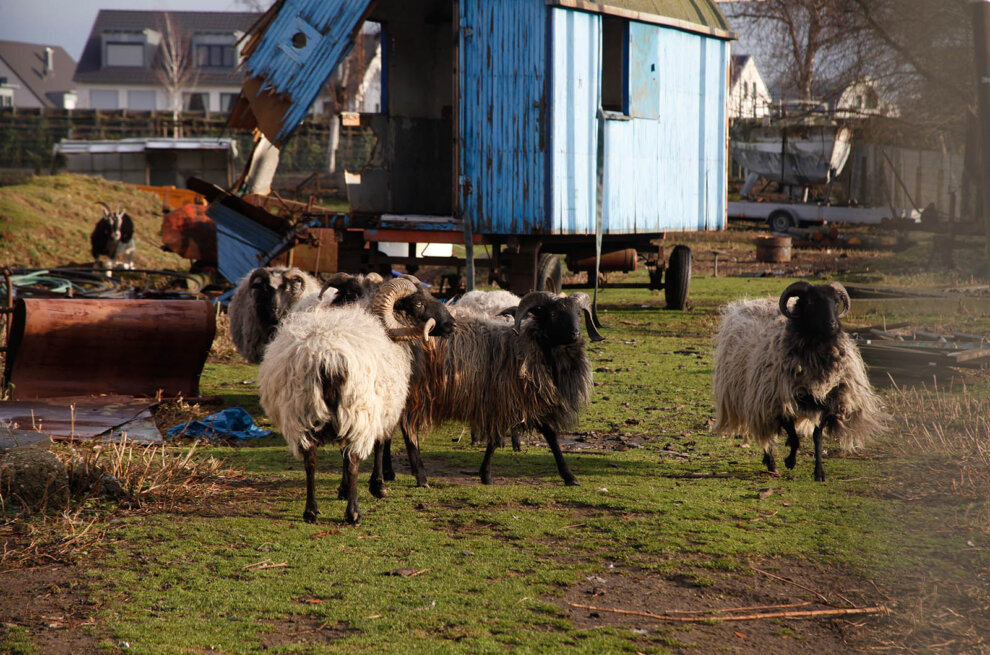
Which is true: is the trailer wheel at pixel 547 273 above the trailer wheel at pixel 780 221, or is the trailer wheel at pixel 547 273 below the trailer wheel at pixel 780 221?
below

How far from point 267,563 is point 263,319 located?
575cm

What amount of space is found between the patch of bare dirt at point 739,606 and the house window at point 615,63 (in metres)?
10.7

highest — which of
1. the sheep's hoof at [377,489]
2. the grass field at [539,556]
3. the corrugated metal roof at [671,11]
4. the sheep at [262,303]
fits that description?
the corrugated metal roof at [671,11]

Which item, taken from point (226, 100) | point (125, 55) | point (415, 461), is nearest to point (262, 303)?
point (415, 461)

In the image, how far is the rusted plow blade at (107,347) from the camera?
9680 mm

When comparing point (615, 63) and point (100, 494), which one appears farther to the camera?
point (615, 63)

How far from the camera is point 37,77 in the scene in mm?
64438

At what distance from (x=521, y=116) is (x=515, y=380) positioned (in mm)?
7050

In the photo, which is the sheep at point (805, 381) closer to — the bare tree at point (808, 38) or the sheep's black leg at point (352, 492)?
the bare tree at point (808, 38)

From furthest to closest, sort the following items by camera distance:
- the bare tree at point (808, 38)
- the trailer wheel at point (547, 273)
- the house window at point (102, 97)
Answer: the house window at point (102, 97) < the trailer wheel at point (547, 273) < the bare tree at point (808, 38)

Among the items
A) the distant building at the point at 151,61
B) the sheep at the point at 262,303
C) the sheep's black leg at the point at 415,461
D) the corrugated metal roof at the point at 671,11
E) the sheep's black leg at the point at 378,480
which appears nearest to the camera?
the sheep's black leg at the point at 378,480

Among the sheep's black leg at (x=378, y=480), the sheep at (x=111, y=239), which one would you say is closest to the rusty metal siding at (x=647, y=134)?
the sheep's black leg at (x=378, y=480)

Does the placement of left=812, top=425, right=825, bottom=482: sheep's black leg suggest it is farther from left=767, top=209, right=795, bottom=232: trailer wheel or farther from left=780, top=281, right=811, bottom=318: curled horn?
left=767, top=209, right=795, bottom=232: trailer wheel

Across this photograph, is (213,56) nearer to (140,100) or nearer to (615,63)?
(140,100)
